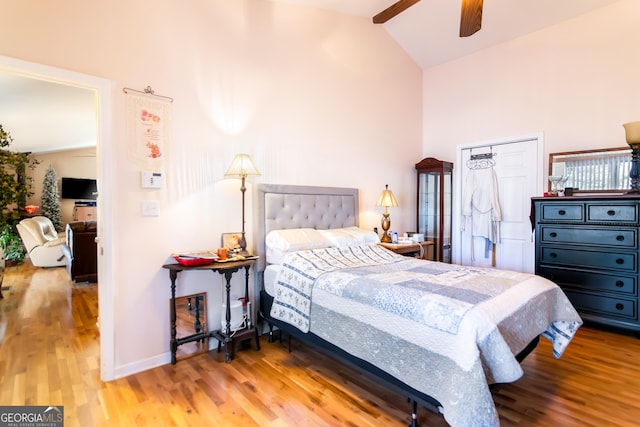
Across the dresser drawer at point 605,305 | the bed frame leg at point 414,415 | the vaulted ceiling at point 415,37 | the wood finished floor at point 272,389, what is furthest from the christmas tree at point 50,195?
the dresser drawer at point 605,305

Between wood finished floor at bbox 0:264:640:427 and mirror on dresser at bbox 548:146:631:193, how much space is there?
1553 mm

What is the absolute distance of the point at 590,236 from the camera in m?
3.05

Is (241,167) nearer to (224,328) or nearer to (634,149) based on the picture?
(224,328)

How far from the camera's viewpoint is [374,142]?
416cm

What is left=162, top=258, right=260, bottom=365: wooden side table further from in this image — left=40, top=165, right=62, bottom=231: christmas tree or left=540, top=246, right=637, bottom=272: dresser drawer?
left=40, top=165, right=62, bottom=231: christmas tree

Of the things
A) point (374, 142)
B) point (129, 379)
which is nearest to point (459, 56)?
point (374, 142)

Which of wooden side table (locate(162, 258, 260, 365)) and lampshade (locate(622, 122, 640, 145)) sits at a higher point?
lampshade (locate(622, 122, 640, 145))

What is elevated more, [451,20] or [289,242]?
[451,20]

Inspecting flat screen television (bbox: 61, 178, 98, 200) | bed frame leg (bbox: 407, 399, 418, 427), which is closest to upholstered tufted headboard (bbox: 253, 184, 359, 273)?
bed frame leg (bbox: 407, 399, 418, 427)

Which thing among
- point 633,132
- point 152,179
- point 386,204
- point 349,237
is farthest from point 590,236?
point 152,179

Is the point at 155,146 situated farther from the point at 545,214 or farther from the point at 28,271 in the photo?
the point at 28,271

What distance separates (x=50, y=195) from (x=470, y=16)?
30.1 ft

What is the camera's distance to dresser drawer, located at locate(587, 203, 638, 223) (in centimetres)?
283

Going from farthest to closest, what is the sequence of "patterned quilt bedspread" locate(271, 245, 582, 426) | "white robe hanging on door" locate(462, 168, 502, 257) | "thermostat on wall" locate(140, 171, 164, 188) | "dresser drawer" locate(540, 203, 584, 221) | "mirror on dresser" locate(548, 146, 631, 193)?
"white robe hanging on door" locate(462, 168, 502, 257) → "mirror on dresser" locate(548, 146, 631, 193) → "dresser drawer" locate(540, 203, 584, 221) → "thermostat on wall" locate(140, 171, 164, 188) → "patterned quilt bedspread" locate(271, 245, 582, 426)
